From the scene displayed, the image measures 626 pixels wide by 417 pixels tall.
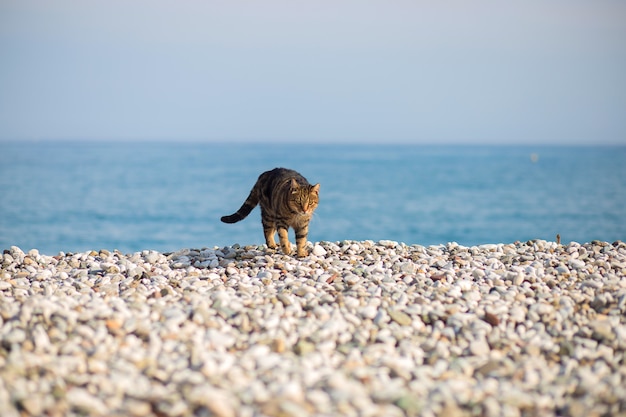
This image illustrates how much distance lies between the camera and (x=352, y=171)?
61.2 meters

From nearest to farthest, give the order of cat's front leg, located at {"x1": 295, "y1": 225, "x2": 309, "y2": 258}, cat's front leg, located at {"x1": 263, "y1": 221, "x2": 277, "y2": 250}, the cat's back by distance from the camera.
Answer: cat's front leg, located at {"x1": 295, "y1": 225, "x2": 309, "y2": 258}, the cat's back, cat's front leg, located at {"x1": 263, "y1": 221, "x2": 277, "y2": 250}

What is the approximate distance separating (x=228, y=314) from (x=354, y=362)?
3.58ft

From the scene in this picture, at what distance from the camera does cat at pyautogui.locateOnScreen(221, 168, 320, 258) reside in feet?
23.6

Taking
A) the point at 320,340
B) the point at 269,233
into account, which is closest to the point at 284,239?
the point at 269,233

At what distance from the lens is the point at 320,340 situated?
4.39 m

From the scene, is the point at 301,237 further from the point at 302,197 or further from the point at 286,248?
the point at 302,197

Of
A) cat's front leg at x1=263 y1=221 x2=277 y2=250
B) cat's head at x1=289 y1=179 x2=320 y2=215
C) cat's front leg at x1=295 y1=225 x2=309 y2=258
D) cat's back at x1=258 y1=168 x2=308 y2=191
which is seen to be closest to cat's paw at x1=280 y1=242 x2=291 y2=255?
cat's front leg at x1=295 y1=225 x2=309 y2=258

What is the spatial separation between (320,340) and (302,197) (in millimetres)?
2942

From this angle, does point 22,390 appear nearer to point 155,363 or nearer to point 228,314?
point 155,363

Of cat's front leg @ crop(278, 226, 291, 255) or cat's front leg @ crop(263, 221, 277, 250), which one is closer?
cat's front leg @ crop(278, 226, 291, 255)

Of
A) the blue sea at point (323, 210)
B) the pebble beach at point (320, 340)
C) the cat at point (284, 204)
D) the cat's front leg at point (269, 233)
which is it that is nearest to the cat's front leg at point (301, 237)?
the cat at point (284, 204)

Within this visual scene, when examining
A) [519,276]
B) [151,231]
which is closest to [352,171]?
[151,231]

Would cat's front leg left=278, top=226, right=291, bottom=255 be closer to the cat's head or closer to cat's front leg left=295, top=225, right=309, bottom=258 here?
cat's front leg left=295, top=225, right=309, bottom=258

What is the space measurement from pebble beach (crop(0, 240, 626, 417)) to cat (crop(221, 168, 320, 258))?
775mm
